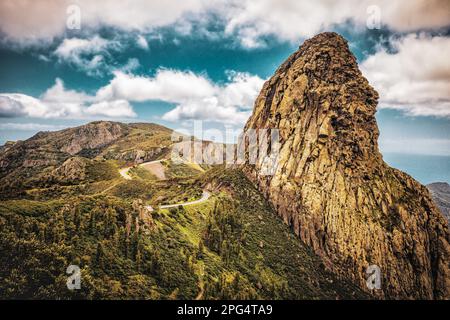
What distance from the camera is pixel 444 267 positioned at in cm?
8450

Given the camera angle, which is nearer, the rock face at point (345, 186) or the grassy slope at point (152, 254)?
the grassy slope at point (152, 254)

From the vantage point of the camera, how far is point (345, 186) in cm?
8638

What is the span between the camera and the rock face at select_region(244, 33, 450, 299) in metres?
79.8

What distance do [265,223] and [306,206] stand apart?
14.5 m

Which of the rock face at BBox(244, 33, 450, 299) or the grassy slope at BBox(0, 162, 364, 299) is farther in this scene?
the rock face at BBox(244, 33, 450, 299)

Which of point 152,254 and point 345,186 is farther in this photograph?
point 345,186

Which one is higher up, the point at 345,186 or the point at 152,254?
the point at 345,186

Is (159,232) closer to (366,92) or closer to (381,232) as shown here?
(381,232)

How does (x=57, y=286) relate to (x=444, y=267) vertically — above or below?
above

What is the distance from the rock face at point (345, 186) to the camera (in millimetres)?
79750
